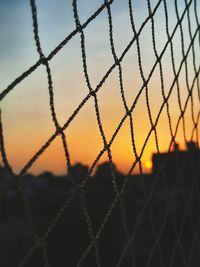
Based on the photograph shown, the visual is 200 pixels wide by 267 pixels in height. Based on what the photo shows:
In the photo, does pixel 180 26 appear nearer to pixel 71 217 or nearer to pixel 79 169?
pixel 71 217

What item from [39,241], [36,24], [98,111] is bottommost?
[39,241]

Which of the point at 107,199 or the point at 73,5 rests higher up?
the point at 73,5

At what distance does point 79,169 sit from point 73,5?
1466cm

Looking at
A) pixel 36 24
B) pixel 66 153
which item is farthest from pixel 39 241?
pixel 36 24

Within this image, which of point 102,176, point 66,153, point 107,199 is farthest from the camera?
point 102,176

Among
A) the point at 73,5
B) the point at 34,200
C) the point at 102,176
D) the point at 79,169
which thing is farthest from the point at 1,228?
the point at 73,5

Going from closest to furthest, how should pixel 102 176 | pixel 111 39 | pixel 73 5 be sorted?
pixel 73 5 → pixel 111 39 → pixel 102 176

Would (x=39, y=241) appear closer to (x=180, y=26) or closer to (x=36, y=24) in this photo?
(x=36, y=24)

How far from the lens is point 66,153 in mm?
1295

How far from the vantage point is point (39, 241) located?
1218mm

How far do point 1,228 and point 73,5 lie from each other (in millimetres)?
10225

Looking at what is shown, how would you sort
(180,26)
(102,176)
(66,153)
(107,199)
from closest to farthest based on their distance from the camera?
(66,153)
(180,26)
(107,199)
(102,176)

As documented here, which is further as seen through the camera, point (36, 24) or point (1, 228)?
point (1, 228)

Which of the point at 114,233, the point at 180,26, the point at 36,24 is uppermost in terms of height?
the point at 180,26
